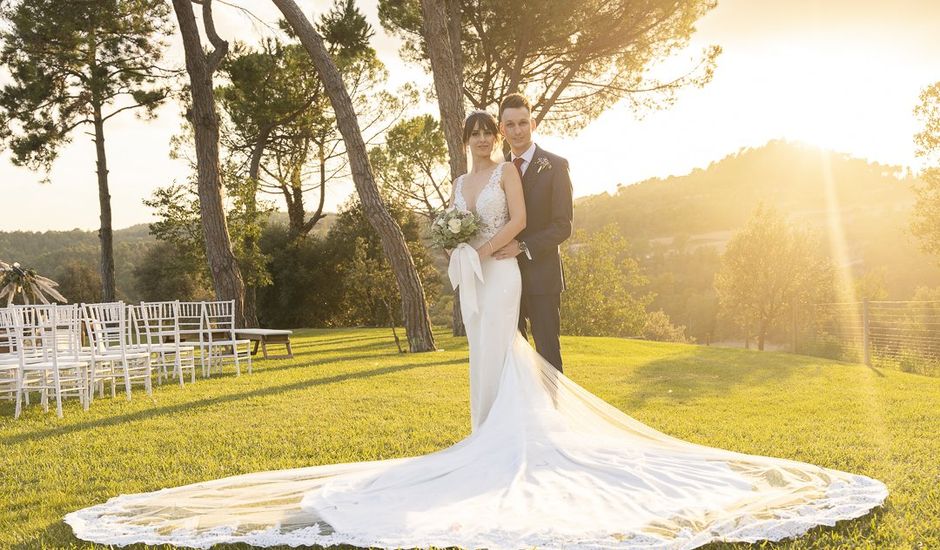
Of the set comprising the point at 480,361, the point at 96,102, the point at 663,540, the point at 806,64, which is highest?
the point at 96,102

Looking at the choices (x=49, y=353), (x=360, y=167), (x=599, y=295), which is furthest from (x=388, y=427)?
(x=599, y=295)

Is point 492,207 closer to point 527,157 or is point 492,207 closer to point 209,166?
point 527,157

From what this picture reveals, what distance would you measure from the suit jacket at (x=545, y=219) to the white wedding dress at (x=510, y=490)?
0.35 ft

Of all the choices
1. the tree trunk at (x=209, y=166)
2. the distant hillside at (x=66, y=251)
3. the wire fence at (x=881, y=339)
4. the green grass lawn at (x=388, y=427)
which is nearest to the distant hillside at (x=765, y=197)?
the distant hillside at (x=66, y=251)

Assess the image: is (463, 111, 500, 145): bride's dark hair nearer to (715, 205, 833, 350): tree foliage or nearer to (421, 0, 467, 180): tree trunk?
(421, 0, 467, 180): tree trunk

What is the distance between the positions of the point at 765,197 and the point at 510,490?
53.7 metres

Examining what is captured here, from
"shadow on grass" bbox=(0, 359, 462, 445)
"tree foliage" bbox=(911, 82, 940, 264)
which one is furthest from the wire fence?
"shadow on grass" bbox=(0, 359, 462, 445)

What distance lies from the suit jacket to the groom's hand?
0.18 feet

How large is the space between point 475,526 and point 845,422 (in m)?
4.19

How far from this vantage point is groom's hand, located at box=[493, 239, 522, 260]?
372 cm

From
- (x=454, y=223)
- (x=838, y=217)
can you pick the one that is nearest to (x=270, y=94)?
(x=454, y=223)

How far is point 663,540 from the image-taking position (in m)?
2.50

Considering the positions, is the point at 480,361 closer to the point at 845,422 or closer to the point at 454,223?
the point at 454,223

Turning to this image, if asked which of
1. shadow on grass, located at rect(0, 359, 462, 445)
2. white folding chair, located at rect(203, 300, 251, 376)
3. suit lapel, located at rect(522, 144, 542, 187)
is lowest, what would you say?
shadow on grass, located at rect(0, 359, 462, 445)
